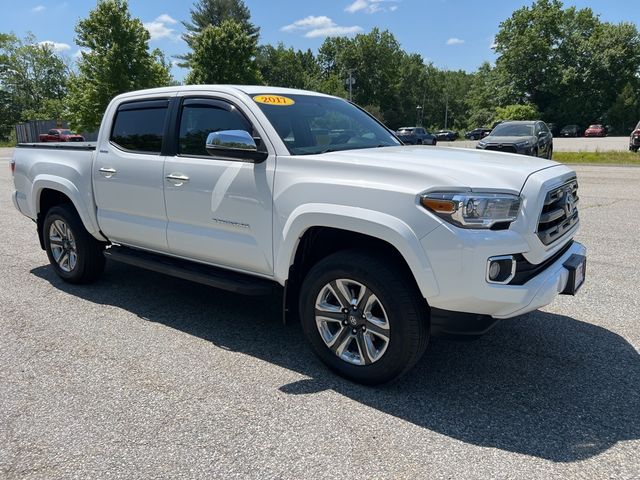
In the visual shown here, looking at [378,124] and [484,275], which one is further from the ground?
[378,124]

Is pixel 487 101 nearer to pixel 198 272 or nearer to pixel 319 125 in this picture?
pixel 319 125

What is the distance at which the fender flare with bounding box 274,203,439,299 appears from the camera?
2932mm

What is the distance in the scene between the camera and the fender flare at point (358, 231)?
9.62 ft

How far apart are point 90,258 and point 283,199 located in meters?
2.84

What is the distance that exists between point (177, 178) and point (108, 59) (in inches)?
1329

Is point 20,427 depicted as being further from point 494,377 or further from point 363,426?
point 494,377

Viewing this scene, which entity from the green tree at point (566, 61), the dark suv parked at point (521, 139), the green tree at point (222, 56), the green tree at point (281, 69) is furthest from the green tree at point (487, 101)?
the dark suv parked at point (521, 139)

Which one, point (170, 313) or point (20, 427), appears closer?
point (20, 427)

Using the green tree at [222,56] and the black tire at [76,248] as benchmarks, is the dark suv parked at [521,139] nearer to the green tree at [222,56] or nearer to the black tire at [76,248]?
the black tire at [76,248]

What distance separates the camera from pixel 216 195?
12.7 feet

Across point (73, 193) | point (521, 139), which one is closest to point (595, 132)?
point (521, 139)

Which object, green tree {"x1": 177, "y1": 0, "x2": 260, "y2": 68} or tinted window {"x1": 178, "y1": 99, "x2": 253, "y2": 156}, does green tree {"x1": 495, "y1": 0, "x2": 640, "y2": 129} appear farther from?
tinted window {"x1": 178, "y1": 99, "x2": 253, "y2": 156}

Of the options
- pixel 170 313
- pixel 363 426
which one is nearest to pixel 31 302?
pixel 170 313

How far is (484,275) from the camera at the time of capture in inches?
111
